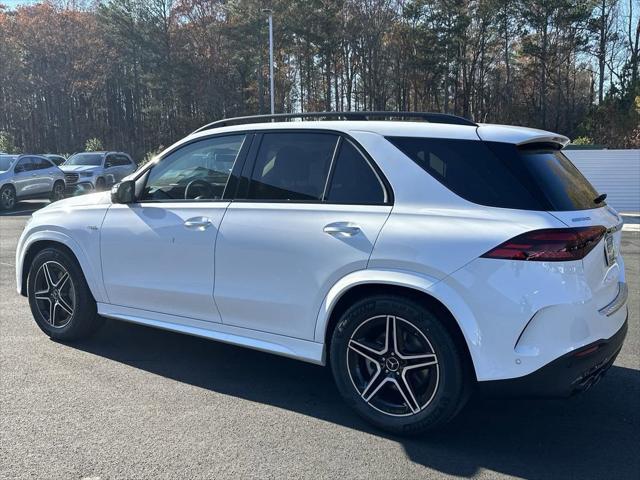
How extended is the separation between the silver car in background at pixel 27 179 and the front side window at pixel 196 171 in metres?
14.7

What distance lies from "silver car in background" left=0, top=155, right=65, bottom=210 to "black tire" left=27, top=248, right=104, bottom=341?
1360 centimetres

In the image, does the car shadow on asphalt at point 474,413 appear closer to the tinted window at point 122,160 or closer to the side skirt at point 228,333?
the side skirt at point 228,333

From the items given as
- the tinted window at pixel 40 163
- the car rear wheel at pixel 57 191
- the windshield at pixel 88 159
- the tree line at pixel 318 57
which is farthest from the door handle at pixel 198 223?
the tree line at pixel 318 57

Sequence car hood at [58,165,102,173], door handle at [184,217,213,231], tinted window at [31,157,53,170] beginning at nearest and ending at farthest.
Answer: door handle at [184,217,213,231], tinted window at [31,157,53,170], car hood at [58,165,102,173]

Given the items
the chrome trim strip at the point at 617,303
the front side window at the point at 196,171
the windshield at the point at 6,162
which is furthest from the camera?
the windshield at the point at 6,162

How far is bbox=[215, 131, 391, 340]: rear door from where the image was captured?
355 centimetres

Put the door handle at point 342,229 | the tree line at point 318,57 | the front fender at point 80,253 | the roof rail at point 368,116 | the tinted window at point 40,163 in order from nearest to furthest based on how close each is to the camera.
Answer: the door handle at point 342,229 < the roof rail at point 368,116 < the front fender at point 80,253 < the tinted window at point 40,163 < the tree line at point 318,57

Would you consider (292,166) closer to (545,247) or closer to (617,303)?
(545,247)

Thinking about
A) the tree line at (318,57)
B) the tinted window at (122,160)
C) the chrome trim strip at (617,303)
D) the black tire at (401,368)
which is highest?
the tree line at (318,57)

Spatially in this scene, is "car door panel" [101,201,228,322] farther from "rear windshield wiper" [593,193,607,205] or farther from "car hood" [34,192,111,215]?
"rear windshield wiper" [593,193,607,205]

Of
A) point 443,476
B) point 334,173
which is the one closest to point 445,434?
point 443,476

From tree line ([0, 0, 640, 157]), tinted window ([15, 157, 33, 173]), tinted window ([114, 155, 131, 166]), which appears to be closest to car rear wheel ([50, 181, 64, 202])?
→ tinted window ([15, 157, 33, 173])

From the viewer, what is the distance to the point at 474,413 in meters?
3.88

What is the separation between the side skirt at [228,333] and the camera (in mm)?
3797
